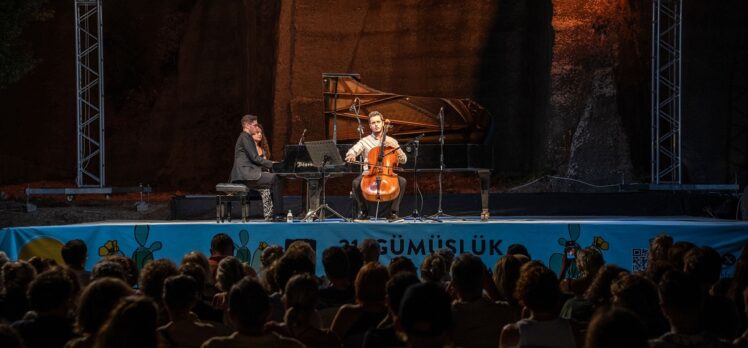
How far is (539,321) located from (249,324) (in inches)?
56.6

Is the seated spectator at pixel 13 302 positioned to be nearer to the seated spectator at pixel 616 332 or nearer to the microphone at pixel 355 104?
the seated spectator at pixel 616 332

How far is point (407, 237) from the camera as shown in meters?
10.9

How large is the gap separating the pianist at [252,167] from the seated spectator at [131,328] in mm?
Answer: 8907

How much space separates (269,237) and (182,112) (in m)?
14.9

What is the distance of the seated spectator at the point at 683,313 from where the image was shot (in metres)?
4.18

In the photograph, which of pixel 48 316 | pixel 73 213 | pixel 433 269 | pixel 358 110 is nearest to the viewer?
pixel 48 316

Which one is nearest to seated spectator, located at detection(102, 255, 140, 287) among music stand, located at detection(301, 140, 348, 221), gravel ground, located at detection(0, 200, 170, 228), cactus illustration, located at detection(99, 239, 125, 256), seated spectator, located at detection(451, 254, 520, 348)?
seated spectator, located at detection(451, 254, 520, 348)

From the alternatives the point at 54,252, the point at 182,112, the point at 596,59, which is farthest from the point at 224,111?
the point at 54,252

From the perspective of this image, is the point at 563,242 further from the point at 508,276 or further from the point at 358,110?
the point at 508,276

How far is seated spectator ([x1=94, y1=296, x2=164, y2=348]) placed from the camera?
3.47m

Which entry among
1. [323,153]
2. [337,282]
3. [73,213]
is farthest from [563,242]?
[73,213]

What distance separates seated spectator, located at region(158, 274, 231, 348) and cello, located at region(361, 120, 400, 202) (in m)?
7.55

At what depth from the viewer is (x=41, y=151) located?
26391mm

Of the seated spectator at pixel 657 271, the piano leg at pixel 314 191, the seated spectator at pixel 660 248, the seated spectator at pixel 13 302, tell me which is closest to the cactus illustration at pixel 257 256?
the piano leg at pixel 314 191
